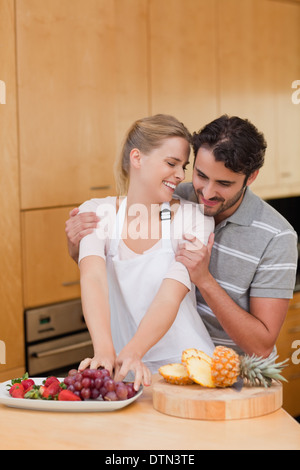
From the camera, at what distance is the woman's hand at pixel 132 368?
1.48 metres

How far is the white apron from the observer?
185cm

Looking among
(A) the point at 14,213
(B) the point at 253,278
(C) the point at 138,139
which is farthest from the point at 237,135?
(A) the point at 14,213

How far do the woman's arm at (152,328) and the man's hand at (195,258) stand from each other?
0.06 metres

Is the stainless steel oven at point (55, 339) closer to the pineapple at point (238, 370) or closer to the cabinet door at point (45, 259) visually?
the cabinet door at point (45, 259)

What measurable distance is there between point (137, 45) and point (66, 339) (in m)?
1.44

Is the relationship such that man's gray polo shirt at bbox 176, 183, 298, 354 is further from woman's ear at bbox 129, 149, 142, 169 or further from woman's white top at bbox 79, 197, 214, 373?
woman's ear at bbox 129, 149, 142, 169

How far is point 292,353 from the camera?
3.77 m

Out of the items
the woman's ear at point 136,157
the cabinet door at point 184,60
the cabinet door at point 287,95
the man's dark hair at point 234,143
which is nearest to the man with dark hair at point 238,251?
the man's dark hair at point 234,143

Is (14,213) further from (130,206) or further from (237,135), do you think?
(237,135)

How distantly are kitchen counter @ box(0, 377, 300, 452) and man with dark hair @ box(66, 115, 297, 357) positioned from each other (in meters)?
0.52

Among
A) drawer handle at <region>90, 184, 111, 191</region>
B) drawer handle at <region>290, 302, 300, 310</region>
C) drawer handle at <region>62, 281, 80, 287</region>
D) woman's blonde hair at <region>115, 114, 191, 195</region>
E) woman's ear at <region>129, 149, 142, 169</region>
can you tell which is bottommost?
drawer handle at <region>290, 302, 300, 310</region>

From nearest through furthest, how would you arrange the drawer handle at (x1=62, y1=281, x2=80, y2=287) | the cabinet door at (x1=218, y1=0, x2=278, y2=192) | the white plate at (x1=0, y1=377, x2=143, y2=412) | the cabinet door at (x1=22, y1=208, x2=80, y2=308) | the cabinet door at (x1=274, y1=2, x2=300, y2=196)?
1. the white plate at (x1=0, y1=377, x2=143, y2=412)
2. the cabinet door at (x1=22, y1=208, x2=80, y2=308)
3. the drawer handle at (x1=62, y1=281, x2=80, y2=287)
4. the cabinet door at (x1=218, y1=0, x2=278, y2=192)
5. the cabinet door at (x1=274, y1=2, x2=300, y2=196)

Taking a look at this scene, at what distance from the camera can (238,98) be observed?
3764 millimetres

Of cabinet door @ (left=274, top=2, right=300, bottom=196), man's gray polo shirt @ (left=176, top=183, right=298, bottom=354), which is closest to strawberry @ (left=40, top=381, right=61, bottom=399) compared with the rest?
man's gray polo shirt @ (left=176, top=183, right=298, bottom=354)
